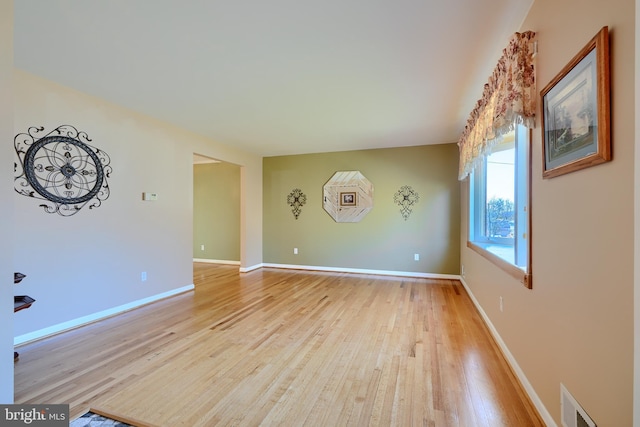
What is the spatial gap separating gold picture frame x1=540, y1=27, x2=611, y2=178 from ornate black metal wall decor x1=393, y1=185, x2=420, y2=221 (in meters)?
3.68

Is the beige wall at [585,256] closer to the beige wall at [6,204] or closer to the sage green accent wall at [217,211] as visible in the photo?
the beige wall at [6,204]

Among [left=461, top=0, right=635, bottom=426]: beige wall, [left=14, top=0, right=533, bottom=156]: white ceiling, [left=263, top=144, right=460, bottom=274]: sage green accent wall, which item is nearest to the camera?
[left=461, top=0, right=635, bottom=426]: beige wall

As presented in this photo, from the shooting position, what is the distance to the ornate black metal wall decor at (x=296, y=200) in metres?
5.87

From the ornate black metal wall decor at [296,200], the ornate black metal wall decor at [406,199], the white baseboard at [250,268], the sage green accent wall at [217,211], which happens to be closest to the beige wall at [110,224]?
the white baseboard at [250,268]

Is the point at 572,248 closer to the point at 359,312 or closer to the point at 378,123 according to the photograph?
the point at 359,312

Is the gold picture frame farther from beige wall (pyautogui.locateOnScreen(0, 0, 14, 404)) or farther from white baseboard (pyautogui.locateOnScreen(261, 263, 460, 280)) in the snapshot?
white baseboard (pyautogui.locateOnScreen(261, 263, 460, 280))

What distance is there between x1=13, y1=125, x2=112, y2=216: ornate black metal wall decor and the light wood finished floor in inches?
52.4

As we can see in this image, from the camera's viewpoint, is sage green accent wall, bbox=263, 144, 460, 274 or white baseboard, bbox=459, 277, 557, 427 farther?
sage green accent wall, bbox=263, 144, 460, 274

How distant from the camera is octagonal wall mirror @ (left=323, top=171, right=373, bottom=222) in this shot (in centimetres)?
539

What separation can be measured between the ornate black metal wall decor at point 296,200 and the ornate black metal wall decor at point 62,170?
335cm

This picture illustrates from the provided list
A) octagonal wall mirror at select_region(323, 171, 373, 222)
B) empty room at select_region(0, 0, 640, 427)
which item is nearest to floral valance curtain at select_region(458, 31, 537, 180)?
empty room at select_region(0, 0, 640, 427)

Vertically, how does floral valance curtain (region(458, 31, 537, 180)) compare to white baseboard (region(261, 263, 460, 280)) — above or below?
above

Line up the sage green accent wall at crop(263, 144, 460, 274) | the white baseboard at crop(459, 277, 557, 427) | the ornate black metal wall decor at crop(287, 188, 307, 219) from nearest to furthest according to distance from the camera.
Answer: the white baseboard at crop(459, 277, 557, 427) < the sage green accent wall at crop(263, 144, 460, 274) < the ornate black metal wall decor at crop(287, 188, 307, 219)

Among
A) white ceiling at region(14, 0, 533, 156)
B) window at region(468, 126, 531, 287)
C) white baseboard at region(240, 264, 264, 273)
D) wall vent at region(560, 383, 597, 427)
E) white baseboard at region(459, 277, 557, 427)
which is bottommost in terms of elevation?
white baseboard at region(240, 264, 264, 273)
